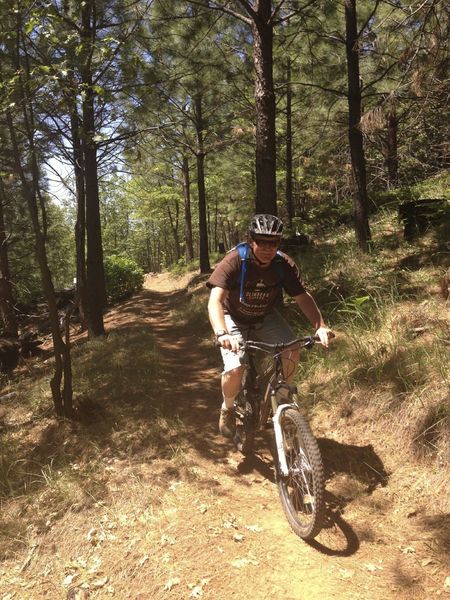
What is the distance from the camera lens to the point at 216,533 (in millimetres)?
3475

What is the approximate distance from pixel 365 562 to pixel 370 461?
1122mm

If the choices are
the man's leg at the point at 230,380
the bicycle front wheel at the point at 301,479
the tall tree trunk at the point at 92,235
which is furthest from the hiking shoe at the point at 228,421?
the tall tree trunk at the point at 92,235

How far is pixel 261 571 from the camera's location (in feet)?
10.1

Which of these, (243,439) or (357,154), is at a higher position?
(357,154)

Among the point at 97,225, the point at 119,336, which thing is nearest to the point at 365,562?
the point at 119,336

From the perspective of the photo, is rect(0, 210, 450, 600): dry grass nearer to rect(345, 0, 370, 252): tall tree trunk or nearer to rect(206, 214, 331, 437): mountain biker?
rect(206, 214, 331, 437): mountain biker

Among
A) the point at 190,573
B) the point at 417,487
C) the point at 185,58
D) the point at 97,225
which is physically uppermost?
the point at 185,58

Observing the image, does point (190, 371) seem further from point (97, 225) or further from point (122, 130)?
point (122, 130)

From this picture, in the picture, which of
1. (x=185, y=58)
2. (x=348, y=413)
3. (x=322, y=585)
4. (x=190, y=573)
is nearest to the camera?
(x=322, y=585)

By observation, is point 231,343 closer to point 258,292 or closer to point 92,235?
point 258,292

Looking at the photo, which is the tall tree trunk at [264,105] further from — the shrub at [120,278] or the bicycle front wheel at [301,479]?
the shrub at [120,278]

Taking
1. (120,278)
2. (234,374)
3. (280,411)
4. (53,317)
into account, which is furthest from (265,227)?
(120,278)

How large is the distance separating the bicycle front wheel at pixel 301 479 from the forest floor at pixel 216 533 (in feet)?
0.48

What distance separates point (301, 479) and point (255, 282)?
63.5 inches
